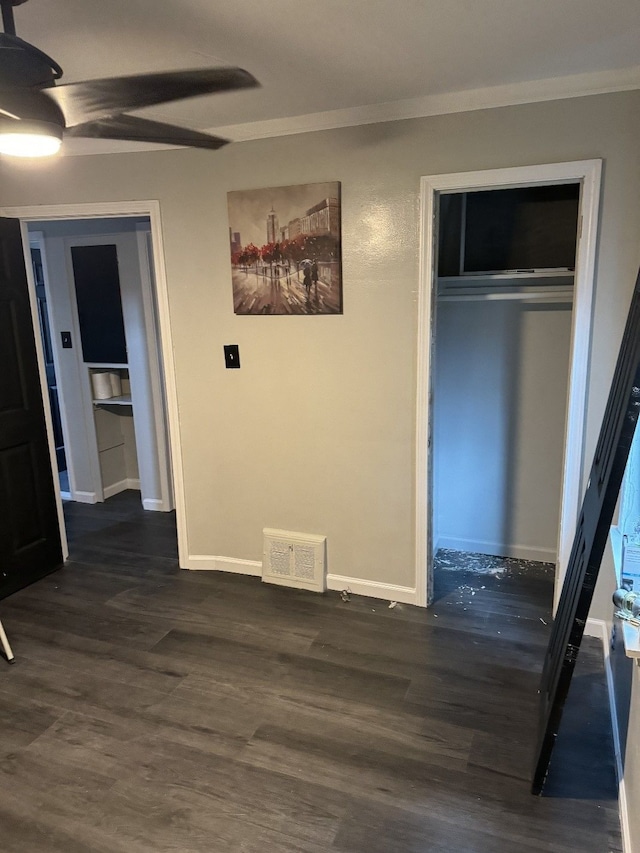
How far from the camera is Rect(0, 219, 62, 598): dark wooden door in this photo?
10.2 feet

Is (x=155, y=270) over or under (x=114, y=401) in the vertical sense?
over

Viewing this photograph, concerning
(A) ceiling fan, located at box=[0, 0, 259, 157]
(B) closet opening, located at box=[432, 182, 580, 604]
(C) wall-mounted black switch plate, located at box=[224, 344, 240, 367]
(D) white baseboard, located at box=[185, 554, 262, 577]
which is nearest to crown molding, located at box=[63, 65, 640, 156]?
(B) closet opening, located at box=[432, 182, 580, 604]

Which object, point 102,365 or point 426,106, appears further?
point 102,365

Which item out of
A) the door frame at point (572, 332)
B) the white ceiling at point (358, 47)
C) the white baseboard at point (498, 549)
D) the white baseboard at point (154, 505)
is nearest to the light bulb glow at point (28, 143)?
the white ceiling at point (358, 47)

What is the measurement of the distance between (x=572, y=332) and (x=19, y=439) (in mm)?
2800

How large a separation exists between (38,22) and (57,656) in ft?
7.91

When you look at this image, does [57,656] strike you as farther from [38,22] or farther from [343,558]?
[38,22]

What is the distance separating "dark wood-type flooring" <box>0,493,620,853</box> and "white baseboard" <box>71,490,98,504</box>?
1305mm

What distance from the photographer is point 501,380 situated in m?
3.28

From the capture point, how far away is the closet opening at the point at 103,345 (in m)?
4.12

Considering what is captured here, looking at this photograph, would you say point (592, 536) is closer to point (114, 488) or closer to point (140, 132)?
point (140, 132)

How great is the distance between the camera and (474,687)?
2377 mm

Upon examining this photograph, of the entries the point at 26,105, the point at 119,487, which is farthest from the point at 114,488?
the point at 26,105

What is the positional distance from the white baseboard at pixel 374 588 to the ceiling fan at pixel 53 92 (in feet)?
7.65
